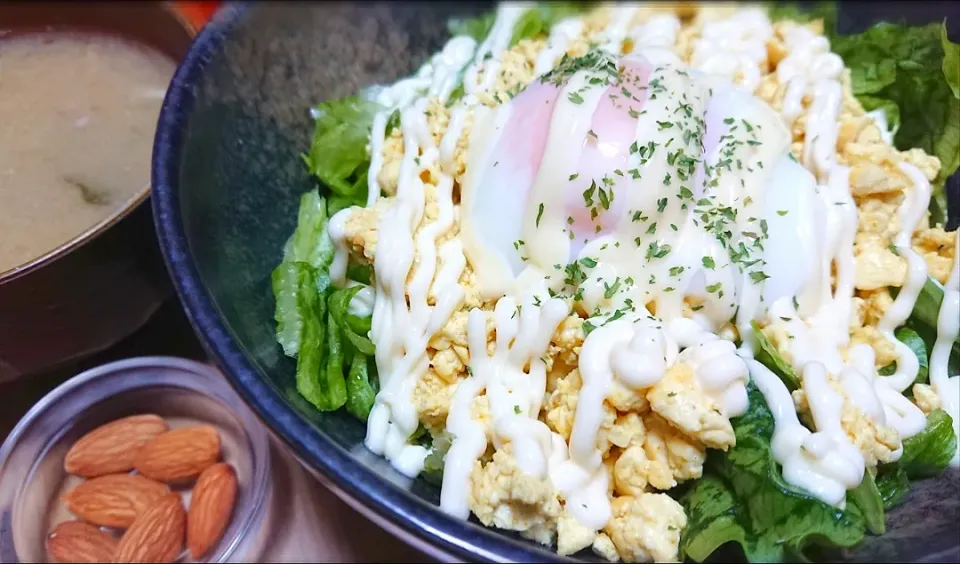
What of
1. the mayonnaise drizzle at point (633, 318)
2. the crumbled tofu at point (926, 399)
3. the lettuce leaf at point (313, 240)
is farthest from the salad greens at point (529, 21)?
the crumbled tofu at point (926, 399)

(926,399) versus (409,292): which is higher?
(409,292)

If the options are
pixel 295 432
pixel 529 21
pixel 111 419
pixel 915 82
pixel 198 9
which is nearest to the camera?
pixel 295 432

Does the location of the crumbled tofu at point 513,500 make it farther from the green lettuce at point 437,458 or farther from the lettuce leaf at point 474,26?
the lettuce leaf at point 474,26

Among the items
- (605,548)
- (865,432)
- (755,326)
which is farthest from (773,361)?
(605,548)

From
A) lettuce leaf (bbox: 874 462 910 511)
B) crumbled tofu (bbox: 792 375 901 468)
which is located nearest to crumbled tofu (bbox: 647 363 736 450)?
crumbled tofu (bbox: 792 375 901 468)

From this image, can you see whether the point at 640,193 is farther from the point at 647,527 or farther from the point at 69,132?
the point at 69,132

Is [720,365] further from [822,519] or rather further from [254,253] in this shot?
[254,253]

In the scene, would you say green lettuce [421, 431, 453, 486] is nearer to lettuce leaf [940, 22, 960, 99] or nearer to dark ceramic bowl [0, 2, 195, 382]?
dark ceramic bowl [0, 2, 195, 382]
